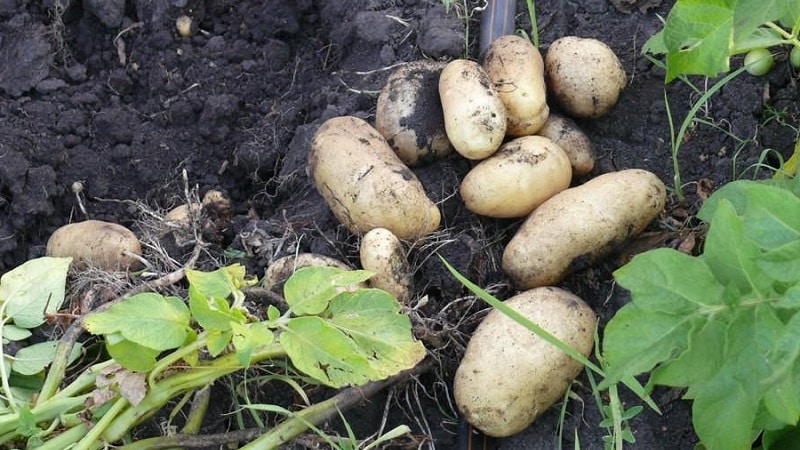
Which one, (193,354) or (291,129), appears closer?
(193,354)

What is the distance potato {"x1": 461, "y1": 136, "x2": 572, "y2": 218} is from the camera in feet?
5.86

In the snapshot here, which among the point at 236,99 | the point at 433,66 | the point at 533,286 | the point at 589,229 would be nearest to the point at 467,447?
the point at 533,286

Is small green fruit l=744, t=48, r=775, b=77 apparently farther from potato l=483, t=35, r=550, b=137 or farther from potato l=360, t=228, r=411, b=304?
potato l=360, t=228, r=411, b=304

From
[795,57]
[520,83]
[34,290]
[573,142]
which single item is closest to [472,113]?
[520,83]

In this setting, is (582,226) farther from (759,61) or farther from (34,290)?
(34,290)

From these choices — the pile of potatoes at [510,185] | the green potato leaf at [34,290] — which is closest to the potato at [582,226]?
the pile of potatoes at [510,185]

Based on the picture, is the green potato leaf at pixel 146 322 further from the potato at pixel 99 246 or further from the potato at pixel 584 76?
the potato at pixel 584 76

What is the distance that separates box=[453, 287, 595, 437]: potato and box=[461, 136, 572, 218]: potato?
214 mm

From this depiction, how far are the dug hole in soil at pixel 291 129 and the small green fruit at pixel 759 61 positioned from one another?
27 mm

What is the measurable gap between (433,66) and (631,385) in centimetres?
83

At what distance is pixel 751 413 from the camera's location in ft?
3.93

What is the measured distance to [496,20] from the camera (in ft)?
6.88

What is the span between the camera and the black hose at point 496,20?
2.09 m

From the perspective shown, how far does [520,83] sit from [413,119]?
0.22 metres
